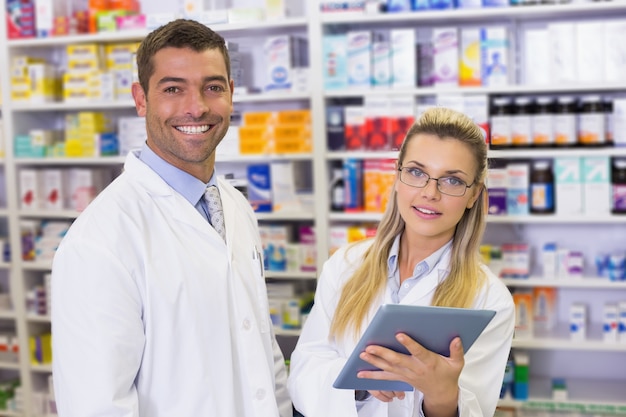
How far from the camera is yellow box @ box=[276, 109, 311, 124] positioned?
13.2 feet

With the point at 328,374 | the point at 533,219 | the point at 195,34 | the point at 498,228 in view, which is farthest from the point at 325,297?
the point at 498,228

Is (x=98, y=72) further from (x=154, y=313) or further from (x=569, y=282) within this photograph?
(x=154, y=313)

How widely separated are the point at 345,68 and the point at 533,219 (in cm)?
117

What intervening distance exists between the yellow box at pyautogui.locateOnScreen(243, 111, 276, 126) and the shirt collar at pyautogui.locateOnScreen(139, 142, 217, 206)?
2236 mm

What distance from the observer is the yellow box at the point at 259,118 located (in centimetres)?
405

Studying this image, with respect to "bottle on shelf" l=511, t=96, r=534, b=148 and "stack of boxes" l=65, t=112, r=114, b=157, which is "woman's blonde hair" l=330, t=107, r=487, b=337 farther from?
"stack of boxes" l=65, t=112, r=114, b=157

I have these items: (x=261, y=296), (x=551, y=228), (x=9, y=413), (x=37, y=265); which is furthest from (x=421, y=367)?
(x=9, y=413)

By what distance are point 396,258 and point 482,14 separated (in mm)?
2157

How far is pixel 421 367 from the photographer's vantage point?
1.56 m

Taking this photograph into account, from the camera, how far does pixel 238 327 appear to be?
1.82 metres

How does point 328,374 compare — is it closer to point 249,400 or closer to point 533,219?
point 249,400

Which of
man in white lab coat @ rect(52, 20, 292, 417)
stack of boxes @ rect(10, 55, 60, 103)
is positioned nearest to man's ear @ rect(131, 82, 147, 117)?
man in white lab coat @ rect(52, 20, 292, 417)

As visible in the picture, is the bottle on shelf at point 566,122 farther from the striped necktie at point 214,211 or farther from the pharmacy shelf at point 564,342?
the striped necktie at point 214,211

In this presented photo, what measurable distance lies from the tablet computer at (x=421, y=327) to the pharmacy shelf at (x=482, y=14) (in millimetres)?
2509
